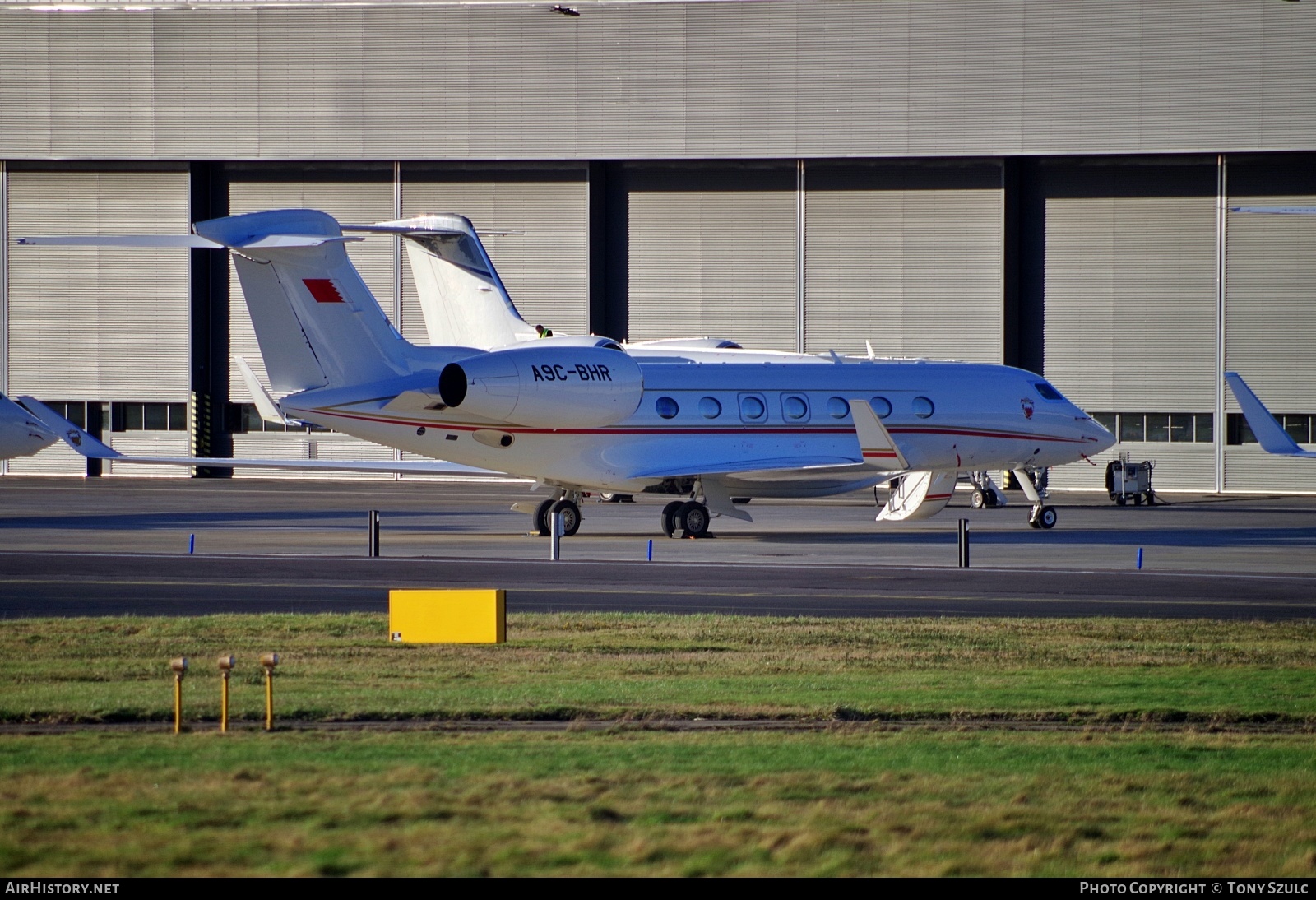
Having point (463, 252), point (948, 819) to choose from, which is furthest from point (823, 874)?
point (463, 252)

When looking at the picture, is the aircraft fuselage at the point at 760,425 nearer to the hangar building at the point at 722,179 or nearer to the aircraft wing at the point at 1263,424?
the aircraft wing at the point at 1263,424

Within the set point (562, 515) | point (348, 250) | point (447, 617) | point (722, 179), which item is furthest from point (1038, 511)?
point (348, 250)

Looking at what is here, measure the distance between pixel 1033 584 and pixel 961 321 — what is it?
105 ft

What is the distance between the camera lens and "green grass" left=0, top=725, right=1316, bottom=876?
7.87m

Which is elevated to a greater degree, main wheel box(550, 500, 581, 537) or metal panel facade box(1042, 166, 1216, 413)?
metal panel facade box(1042, 166, 1216, 413)

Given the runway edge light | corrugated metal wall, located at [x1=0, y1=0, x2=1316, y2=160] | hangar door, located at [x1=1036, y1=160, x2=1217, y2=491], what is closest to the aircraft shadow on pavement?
the runway edge light

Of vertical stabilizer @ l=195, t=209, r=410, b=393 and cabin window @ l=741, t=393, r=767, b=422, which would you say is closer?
vertical stabilizer @ l=195, t=209, r=410, b=393

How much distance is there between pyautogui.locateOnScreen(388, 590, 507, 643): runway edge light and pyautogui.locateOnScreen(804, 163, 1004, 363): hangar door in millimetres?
39002

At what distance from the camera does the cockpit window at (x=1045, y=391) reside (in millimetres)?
35438

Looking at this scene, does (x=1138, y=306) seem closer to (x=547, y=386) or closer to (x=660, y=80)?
(x=660, y=80)

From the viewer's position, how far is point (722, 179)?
178 feet

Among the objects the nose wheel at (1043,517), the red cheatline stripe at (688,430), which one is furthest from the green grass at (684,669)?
the nose wheel at (1043,517)

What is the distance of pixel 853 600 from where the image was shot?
66.1ft

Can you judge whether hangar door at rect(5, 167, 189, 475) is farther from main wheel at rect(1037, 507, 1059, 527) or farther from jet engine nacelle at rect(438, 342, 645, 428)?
main wheel at rect(1037, 507, 1059, 527)
